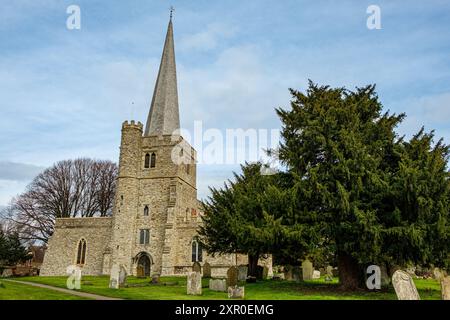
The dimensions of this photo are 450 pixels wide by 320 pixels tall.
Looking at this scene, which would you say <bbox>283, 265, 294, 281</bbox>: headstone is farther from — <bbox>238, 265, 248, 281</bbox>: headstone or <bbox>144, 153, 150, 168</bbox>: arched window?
<bbox>144, 153, 150, 168</bbox>: arched window

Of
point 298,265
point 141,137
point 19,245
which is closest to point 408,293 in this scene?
point 298,265

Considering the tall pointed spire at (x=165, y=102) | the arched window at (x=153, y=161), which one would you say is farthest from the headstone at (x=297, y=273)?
the tall pointed spire at (x=165, y=102)

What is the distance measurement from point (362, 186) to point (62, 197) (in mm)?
36084

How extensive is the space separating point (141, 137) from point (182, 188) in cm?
563

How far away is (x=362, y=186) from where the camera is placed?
14.7m

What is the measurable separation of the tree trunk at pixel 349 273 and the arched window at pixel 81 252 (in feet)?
76.5

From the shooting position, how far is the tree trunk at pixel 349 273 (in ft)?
52.5

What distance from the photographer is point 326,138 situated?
1630 cm

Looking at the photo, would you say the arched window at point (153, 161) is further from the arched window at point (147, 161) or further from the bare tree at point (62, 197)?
the bare tree at point (62, 197)

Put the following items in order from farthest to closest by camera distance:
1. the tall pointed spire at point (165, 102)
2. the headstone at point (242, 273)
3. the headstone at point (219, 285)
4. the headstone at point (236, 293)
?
1. the tall pointed spire at point (165, 102)
2. the headstone at point (242, 273)
3. the headstone at point (219, 285)
4. the headstone at point (236, 293)

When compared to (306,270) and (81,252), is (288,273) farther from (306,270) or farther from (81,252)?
(81,252)

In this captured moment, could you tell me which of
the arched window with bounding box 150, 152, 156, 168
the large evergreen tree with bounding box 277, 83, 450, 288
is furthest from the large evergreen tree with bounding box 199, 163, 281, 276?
the arched window with bounding box 150, 152, 156, 168

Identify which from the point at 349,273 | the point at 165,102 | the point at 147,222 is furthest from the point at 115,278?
the point at 165,102
